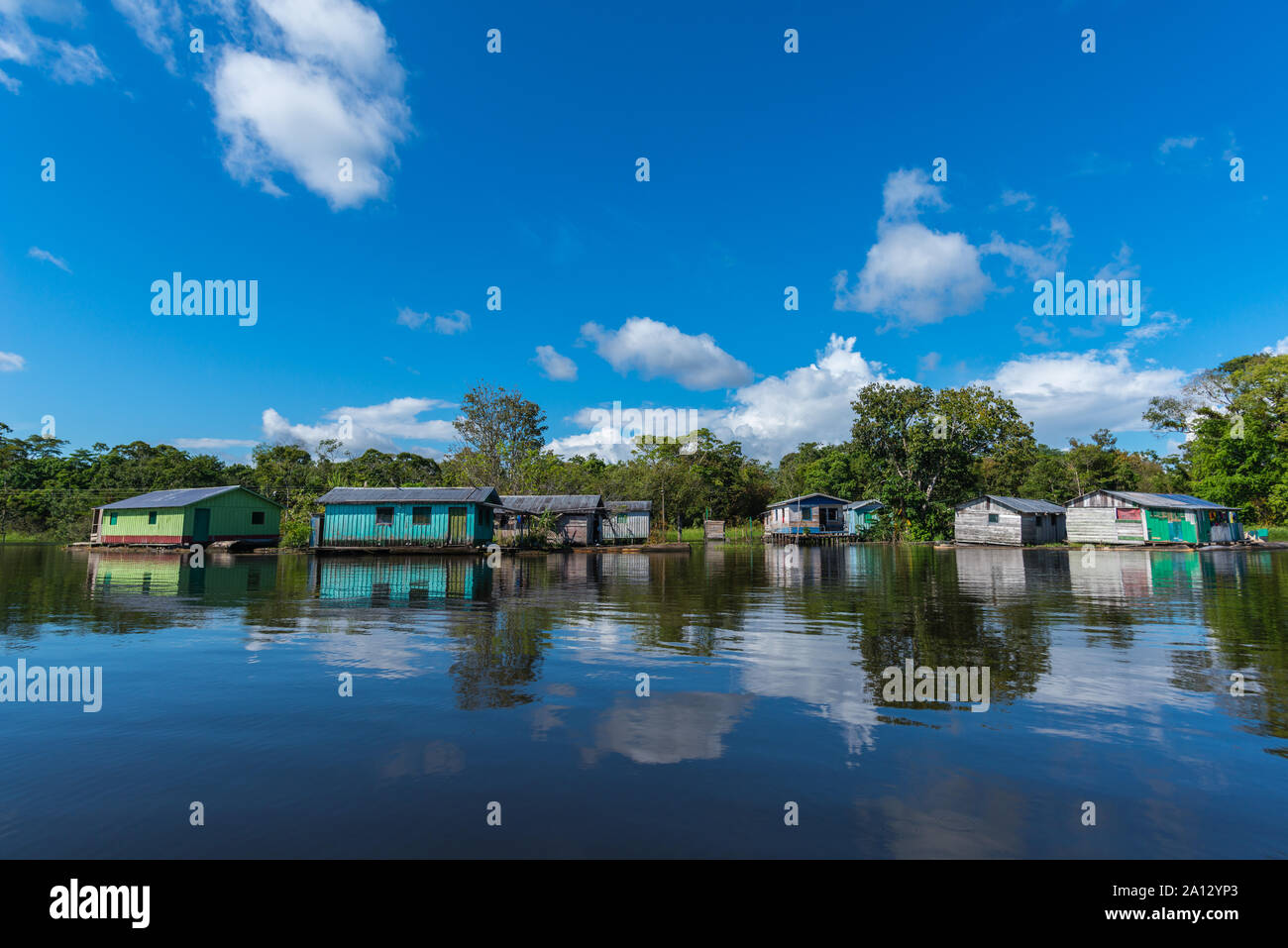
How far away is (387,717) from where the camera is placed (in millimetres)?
7062

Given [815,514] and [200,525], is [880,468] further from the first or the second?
[200,525]

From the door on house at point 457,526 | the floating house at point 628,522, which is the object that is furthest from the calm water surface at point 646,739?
the floating house at point 628,522

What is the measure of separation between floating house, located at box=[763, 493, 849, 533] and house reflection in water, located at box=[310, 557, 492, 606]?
37.3 m

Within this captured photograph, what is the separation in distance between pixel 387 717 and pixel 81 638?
9.18m

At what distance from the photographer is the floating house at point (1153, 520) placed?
47938 millimetres

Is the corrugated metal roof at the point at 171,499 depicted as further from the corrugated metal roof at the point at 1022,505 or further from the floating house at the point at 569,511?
the corrugated metal roof at the point at 1022,505

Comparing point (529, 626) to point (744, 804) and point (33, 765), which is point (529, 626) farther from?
point (744, 804)

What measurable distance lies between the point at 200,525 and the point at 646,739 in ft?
160

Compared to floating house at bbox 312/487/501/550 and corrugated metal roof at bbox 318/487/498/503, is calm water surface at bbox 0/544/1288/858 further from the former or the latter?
floating house at bbox 312/487/501/550

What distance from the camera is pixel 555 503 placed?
164ft

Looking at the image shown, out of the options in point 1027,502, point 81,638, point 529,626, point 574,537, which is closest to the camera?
point 81,638

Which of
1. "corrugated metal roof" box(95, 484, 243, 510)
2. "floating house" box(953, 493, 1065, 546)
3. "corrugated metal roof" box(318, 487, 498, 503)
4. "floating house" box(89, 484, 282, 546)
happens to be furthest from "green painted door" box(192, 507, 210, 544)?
"floating house" box(953, 493, 1065, 546)

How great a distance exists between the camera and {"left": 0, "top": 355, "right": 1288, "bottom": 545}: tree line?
2247 inches
